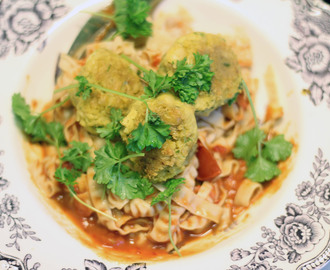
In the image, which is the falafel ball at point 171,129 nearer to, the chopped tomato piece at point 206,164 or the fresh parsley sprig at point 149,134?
the fresh parsley sprig at point 149,134

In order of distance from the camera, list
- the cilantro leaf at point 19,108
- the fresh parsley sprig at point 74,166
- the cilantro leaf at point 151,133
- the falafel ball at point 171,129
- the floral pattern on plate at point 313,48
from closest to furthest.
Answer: the cilantro leaf at point 151,133 → the falafel ball at point 171,129 → the fresh parsley sprig at point 74,166 → the cilantro leaf at point 19,108 → the floral pattern on plate at point 313,48

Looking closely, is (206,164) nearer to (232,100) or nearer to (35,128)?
(232,100)

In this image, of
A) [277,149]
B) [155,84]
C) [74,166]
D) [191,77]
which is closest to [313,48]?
[277,149]

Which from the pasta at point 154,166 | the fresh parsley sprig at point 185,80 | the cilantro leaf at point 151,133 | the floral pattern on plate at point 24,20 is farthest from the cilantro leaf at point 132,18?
the cilantro leaf at point 151,133

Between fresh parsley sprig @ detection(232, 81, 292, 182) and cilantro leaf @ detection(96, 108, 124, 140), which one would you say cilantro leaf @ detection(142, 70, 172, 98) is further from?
fresh parsley sprig @ detection(232, 81, 292, 182)

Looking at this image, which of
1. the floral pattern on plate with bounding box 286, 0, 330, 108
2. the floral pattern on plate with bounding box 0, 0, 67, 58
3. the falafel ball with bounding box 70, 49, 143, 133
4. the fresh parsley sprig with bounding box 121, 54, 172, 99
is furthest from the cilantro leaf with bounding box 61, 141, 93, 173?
the floral pattern on plate with bounding box 286, 0, 330, 108

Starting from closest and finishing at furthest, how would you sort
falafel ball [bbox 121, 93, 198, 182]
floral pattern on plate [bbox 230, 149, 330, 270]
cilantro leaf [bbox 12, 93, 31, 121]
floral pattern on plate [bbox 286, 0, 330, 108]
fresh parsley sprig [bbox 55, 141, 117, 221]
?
falafel ball [bbox 121, 93, 198, 182]
floral pattern on plate [bbox 230, 149, 330, 270]
fresh parsley sprig [bbox 55, 141, 117, 221]
cilantro leaf [bbox 12, 93, 31, 121]
floral pattern on plate [bbox 286, 0, 330, 108]
